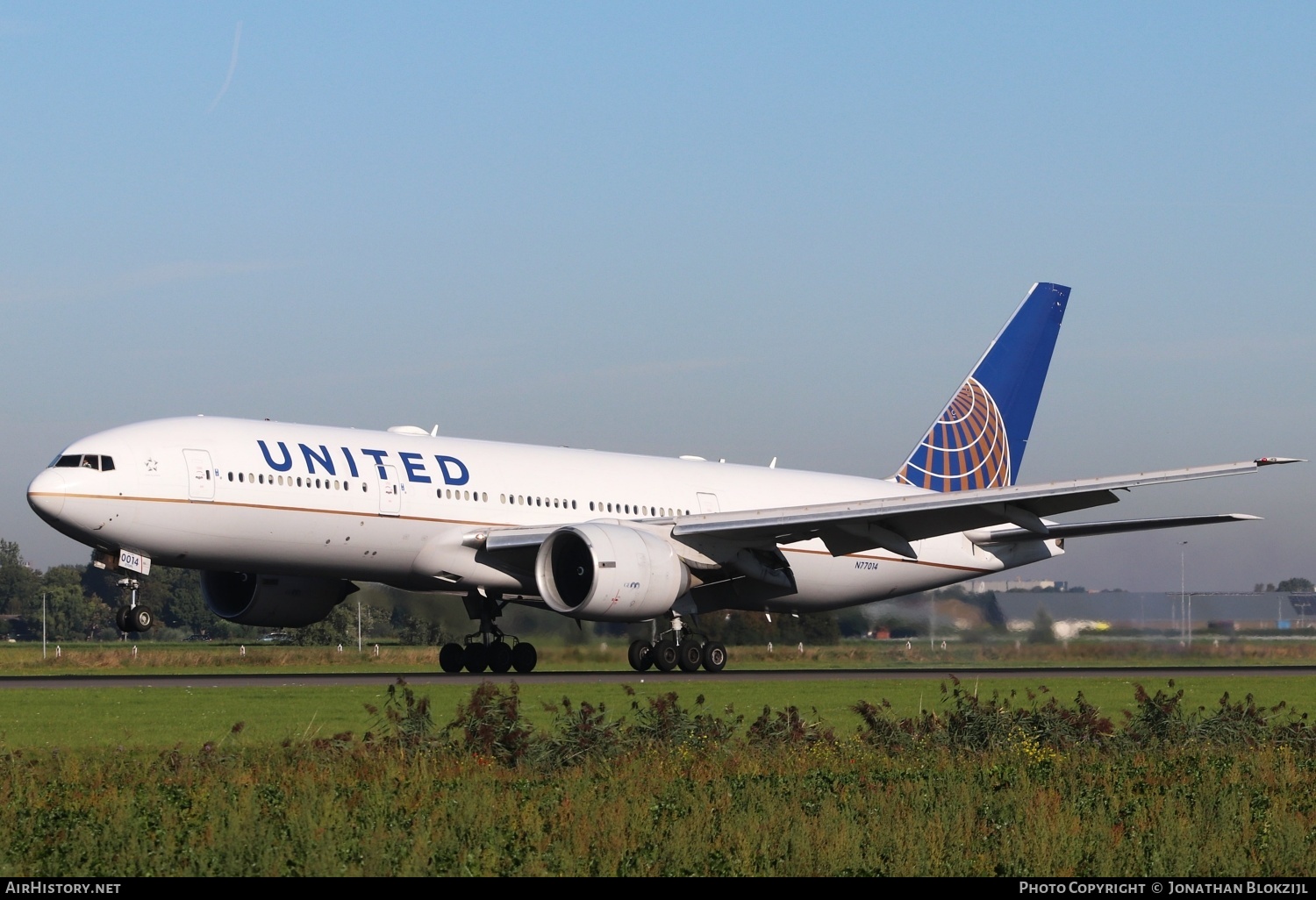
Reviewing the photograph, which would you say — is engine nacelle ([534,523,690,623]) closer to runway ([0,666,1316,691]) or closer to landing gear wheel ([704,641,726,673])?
runway ([0,666,1316,691])

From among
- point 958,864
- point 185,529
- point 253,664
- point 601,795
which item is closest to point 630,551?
point 185,529

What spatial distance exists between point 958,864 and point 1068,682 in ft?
59.0

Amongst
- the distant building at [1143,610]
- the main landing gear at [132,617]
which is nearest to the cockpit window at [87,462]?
the main landing gear at [132,617]

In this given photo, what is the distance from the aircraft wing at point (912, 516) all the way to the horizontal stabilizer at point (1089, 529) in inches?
10.3

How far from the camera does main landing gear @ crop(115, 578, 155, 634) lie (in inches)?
1073

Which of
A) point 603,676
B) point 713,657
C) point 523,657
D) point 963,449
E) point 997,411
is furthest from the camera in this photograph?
point 997,411

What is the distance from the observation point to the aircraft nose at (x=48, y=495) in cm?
2786

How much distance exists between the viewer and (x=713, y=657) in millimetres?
32625

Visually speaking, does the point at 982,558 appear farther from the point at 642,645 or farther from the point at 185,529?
the point at 185,529

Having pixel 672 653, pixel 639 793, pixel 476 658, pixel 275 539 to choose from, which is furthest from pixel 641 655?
pixel 639 793

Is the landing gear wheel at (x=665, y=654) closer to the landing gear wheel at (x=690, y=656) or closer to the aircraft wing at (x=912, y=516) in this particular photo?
the landing gear wheel at (x=690, y=656)

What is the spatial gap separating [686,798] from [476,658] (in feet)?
67.1

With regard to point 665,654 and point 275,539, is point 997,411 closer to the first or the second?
point 665,654

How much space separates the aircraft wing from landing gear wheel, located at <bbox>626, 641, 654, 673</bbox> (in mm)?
2236
